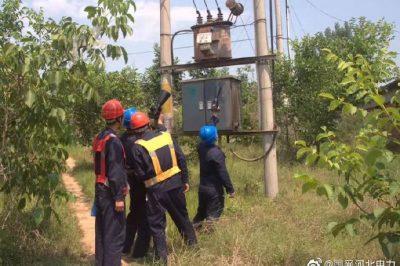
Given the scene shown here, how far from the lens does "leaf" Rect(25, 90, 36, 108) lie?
13.6 ft

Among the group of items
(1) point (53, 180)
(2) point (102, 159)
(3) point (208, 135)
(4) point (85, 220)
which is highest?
(3) point (208, 135)

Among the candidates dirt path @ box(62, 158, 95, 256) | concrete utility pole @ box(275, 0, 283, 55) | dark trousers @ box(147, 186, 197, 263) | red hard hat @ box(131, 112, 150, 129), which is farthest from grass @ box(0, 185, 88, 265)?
concrete utility pole @ box(275, 0, 283, 55)

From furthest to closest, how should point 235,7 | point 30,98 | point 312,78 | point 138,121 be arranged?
point 312,78 < point 235,7 < point 138,121 < point 30,98

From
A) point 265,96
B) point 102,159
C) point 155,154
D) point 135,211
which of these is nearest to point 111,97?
point 265,96

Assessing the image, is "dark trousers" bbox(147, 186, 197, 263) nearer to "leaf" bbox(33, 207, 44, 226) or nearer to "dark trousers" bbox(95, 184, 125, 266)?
"dark trousers" bbox(95, 184, 125, 266)

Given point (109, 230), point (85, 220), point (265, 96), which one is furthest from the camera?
point (265, 96)

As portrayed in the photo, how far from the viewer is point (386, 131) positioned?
12.5ft

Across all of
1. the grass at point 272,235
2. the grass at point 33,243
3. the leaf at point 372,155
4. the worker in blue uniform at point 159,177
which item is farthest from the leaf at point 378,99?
the grass at point 33,243

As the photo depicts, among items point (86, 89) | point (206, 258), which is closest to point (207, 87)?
point (206, 258)

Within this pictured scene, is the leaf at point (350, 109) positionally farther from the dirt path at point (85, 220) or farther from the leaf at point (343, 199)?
the dirt path at point (85, 220)

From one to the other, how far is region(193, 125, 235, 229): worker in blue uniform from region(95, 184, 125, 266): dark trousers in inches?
70.6

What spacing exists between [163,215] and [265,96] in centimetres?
360

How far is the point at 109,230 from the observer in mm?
5164

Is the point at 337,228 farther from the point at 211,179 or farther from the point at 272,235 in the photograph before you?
the point at 211,179
